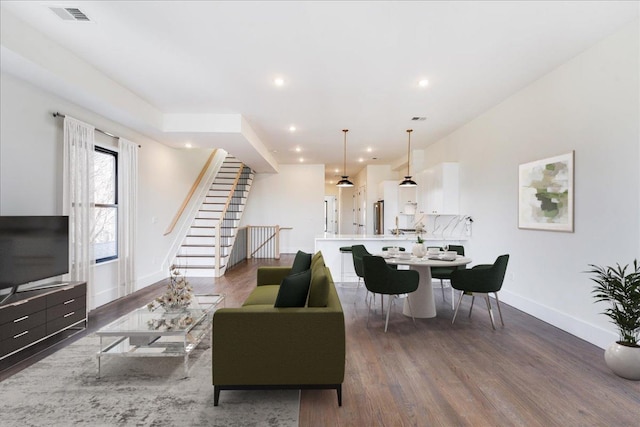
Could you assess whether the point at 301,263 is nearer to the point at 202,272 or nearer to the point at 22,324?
the point at 22,324

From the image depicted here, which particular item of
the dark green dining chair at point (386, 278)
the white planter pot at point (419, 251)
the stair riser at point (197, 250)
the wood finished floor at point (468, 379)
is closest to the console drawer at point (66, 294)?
the wood finished floor at point (468, 379)

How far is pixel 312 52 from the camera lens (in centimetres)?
350

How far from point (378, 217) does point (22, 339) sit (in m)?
8.97

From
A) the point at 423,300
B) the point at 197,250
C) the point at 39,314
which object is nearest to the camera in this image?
the point at 39,314

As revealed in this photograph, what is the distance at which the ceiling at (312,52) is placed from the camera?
2816mm

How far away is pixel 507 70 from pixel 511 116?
108cm

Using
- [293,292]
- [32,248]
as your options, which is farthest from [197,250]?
[293,292]

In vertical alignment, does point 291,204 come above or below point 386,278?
above

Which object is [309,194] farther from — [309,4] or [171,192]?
Result: [309,4]

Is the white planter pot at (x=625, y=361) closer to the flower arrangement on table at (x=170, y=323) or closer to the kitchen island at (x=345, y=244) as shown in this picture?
the flower arrangement on table at (x=170, y=323)

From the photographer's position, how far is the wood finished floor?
2.20 meters

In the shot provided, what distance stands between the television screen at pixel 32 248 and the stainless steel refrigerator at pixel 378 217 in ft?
26.2

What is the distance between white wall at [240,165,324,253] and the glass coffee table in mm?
7697

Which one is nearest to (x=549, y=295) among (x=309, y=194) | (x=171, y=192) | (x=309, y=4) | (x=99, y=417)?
(x=309, y=4)
